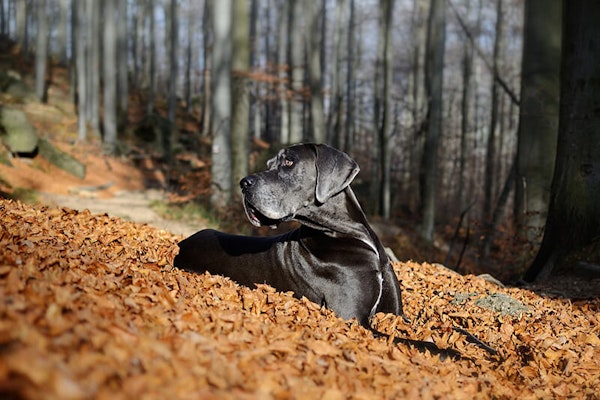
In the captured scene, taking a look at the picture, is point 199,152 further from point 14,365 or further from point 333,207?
point 14,365

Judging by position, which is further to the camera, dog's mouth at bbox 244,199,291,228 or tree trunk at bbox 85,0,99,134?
tree trunk at bbox 85,0,99,134

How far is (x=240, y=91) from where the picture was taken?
14828 mm

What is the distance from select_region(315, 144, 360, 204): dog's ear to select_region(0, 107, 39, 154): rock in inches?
546

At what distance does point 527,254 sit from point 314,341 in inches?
303

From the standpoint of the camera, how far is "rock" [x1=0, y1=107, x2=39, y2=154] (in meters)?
15.1

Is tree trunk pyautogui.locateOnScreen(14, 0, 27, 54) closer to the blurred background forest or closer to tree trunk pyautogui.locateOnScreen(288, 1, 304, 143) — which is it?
the blurred background forest

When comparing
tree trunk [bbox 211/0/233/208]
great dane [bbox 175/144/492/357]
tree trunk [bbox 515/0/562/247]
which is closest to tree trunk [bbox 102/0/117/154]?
tree trunk [bbox 211/0/233/208]

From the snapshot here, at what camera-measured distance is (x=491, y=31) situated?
1448 inches

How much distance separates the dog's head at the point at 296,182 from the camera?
422 cm

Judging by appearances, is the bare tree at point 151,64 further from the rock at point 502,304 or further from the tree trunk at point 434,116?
the rock at point 502,304

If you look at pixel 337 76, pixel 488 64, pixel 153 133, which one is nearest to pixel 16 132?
Result: pixel 153 133

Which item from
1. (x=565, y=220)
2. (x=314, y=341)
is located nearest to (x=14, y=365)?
(x=314, y=341)

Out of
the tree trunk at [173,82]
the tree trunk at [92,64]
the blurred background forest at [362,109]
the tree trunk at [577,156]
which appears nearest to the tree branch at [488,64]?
the blurred background forest at [362,109]

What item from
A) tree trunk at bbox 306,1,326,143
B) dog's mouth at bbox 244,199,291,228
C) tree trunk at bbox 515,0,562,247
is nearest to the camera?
dog's mouth at bbox 244,199,291,228
